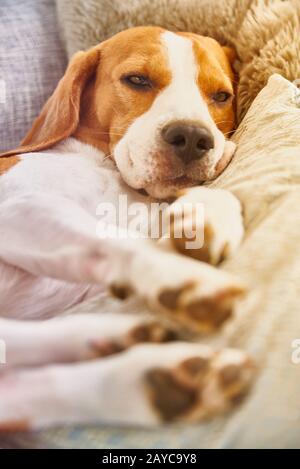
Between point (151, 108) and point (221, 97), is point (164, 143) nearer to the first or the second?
point (151, 108)

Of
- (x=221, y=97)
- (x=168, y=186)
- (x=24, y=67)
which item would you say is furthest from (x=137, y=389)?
(x=24, y=67)

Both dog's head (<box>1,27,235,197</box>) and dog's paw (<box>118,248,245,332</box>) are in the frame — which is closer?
dog's paw (<box>118,248,245,332</box>)

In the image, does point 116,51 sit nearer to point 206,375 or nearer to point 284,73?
point 284,73

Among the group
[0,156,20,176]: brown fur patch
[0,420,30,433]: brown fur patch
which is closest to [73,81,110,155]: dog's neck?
[0,156,20,176]: brown fur patch

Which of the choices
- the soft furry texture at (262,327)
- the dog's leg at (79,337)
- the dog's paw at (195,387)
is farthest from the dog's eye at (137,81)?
the dog's paw at (195,387)

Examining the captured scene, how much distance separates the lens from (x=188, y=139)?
0.94 meters

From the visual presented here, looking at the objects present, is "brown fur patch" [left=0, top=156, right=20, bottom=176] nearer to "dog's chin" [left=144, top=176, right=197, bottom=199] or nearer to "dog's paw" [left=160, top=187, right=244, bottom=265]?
"dog's chin" [left=144, top=176, right=197, bottom=199]

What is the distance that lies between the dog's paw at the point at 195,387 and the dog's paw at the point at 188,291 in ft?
0.13

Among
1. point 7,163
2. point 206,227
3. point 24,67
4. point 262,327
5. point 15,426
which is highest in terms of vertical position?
point 24,67

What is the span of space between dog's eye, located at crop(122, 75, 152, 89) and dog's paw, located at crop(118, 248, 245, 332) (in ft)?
1.81

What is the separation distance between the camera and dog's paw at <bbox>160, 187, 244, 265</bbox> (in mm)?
676

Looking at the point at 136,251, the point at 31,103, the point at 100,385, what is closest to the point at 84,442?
the point at 100,385

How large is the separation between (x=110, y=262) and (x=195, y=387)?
18cm

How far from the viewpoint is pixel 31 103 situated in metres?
1.43
